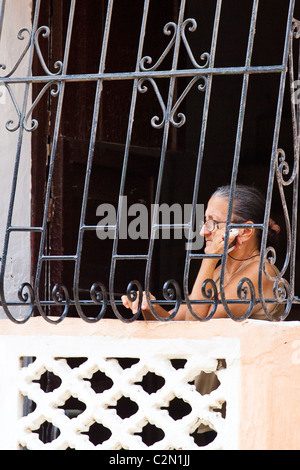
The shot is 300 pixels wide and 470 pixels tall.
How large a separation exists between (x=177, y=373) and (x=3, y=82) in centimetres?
123

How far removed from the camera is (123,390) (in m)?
2.97

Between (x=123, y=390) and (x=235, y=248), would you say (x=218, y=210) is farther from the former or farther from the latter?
(x=123, y=390)

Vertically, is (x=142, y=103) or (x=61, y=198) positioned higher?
(x=142, y=103)

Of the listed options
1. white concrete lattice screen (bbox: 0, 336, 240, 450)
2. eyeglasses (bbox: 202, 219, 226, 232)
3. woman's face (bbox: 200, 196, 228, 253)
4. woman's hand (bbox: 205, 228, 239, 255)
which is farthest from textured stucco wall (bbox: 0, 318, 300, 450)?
woman's face (bbox: 200, 196, 228, 253)

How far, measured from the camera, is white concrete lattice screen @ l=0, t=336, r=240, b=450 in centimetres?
284

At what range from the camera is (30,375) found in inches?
124

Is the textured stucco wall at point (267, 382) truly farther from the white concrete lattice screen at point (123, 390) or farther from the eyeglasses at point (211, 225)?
the eyeglasses at point (211, 225)

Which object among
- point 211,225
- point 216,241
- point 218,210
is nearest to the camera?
point 216,241

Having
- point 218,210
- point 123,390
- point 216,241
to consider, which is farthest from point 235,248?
point 123,390

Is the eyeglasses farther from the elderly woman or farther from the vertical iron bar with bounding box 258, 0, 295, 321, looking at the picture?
the vertical iron bar with bounding box 258, 0, 295, 321

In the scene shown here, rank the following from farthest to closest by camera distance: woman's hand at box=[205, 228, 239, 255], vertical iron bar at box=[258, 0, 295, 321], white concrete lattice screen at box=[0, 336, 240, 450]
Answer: woman's hand at box=[205, 228, 239, 255]
white concrete lattice screen at box=[0, 336, 240, 450]
vertical iron bar at box=[258, 0, 295, 321]

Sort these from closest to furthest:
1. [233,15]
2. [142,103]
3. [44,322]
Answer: [44,322]
[142,103]
[233,15]
